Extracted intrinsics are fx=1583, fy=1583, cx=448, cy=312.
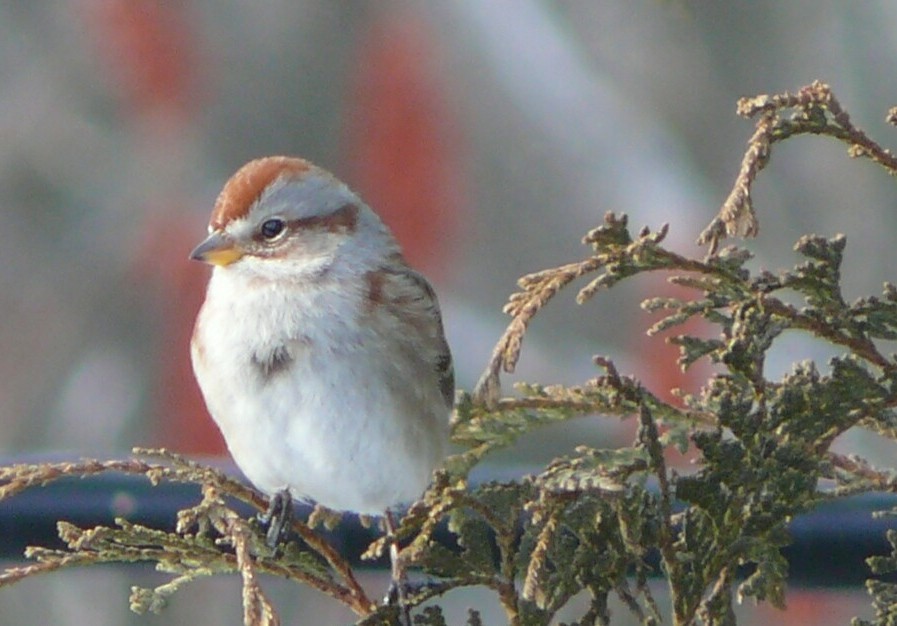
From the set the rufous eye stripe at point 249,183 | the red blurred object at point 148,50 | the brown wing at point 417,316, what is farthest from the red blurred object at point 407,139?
the rufous eye stripe at point 249,183

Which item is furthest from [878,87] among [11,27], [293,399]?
[293,399]

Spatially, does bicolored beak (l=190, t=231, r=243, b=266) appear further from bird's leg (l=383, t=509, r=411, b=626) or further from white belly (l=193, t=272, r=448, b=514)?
bird's leg (l=383, t=509, r=411, b=626)

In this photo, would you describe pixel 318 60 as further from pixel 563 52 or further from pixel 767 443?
pixel 767 443

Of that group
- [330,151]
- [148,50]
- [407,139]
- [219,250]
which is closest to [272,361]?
[219,250]

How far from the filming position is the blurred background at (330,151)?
21.4 ft

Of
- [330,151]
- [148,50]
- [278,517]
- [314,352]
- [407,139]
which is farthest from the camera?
[148,50]

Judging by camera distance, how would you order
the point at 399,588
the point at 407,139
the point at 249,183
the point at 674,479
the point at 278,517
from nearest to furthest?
the point at 674,479
the point at 399,588
the point at 278,517
the point at 249,183
the point at 407,139

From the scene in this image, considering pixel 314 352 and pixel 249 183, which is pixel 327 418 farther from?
pixel 249 183

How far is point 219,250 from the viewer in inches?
96.3

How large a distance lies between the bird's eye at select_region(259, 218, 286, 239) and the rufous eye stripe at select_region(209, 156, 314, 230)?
0.15 ft

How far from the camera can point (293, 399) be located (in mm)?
2264

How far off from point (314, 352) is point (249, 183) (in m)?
0.30

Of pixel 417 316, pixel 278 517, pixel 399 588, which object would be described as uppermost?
pixel 417 316

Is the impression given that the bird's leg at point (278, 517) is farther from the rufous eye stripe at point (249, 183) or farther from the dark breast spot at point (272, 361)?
the rufous eye stripe at point (249, 183)
